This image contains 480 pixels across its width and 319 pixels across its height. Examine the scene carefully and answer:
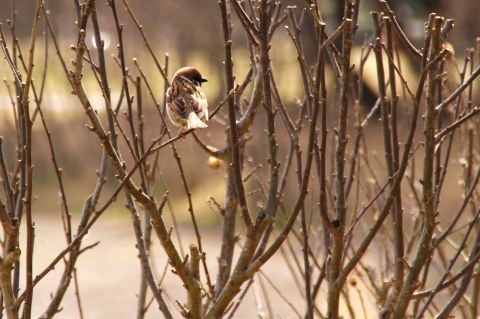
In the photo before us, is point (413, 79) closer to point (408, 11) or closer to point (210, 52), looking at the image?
point (408, 11)

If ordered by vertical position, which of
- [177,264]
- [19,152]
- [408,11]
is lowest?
[177,264]

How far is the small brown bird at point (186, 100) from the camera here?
299 cm

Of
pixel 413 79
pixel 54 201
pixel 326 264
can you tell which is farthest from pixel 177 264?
pixel 413 79

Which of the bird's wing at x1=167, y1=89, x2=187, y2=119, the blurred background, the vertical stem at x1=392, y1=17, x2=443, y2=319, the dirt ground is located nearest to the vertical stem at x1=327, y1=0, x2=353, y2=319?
the vertical stem at x1=392, y1=17, x2=443, y2=319

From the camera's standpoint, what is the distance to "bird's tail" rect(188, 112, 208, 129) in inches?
108

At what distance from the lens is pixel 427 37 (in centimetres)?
185

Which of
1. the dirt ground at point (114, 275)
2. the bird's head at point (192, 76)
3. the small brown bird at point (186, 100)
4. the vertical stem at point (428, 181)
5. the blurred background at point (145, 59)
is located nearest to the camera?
the vertical stem at point (428, 181)

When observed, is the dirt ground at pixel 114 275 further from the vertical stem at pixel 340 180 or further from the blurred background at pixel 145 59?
the vertical stem at pixel 340 180

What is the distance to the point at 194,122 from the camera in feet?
9.26

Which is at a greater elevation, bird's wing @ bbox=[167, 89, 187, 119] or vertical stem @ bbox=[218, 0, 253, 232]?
bird's wing @ bbox=[167, 89, 187, 119]

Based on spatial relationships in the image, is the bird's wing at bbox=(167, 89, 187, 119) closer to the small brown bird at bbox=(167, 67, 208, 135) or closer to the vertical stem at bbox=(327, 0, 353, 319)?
the small brown bird at bbox=(167, 67, 208, 135)

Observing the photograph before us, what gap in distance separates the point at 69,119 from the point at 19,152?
9150mm

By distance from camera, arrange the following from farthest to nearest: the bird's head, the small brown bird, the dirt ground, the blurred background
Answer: the blurred background < the dirt ground < the bird's head < the small brown bird

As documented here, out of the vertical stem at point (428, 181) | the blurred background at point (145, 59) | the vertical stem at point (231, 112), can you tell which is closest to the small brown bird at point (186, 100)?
the vertical stem at point (231, 112)
